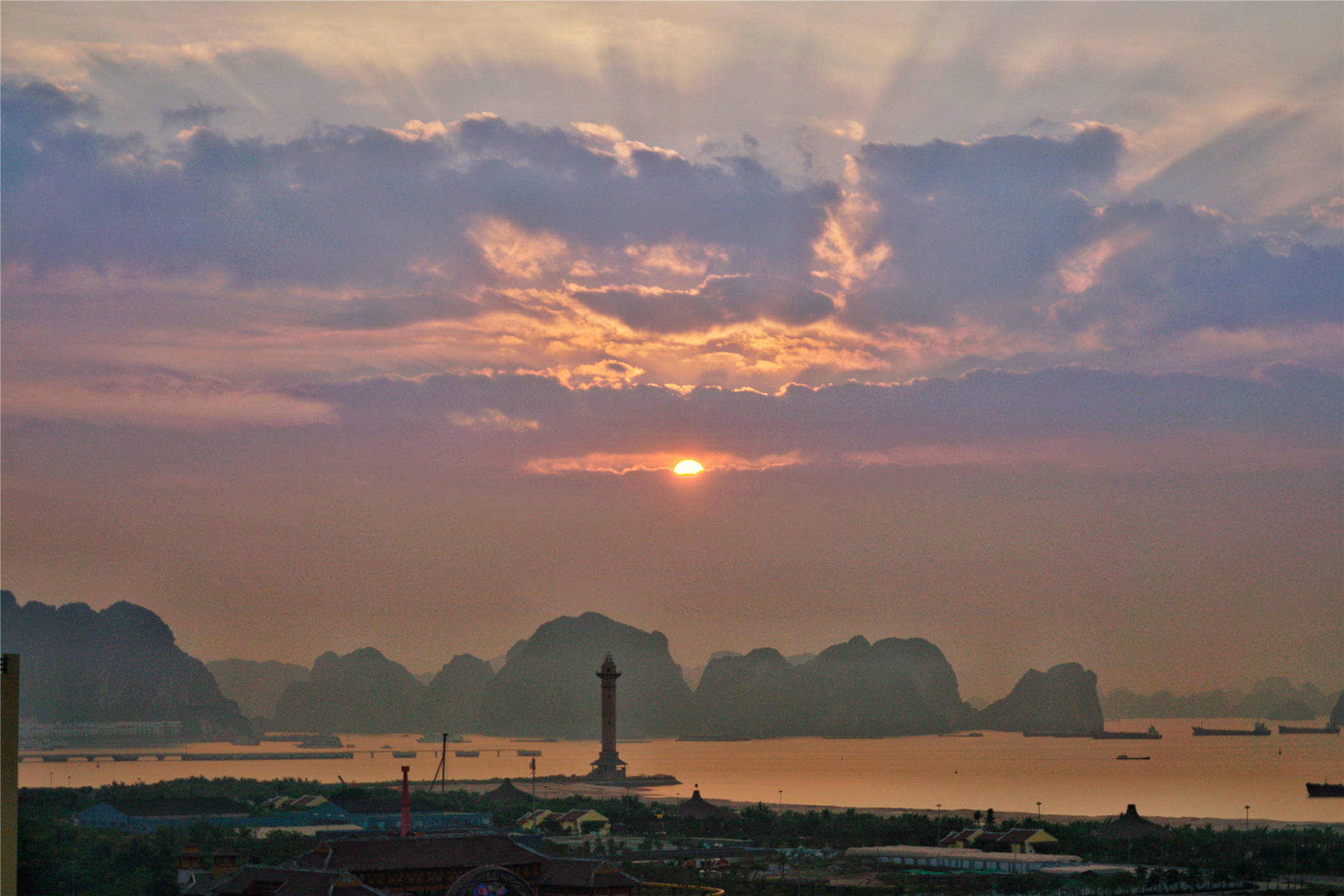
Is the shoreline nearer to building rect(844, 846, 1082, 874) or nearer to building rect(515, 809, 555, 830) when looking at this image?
building rect(844, 846, 1082, 874)

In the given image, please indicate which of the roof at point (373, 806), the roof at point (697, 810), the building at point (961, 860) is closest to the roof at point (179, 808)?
the roof at point (373, 806)

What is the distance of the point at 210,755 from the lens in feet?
545

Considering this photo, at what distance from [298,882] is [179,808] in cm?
3306

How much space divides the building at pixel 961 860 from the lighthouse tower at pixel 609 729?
58344 mm

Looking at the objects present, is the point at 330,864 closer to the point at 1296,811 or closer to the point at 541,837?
the point at 541,837

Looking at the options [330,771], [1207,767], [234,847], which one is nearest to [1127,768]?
[1207,767]

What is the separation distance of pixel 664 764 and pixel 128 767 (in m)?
55.6

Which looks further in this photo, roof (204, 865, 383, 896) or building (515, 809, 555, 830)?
building (515, 809, 555, 830)

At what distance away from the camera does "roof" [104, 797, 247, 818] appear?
56.6 metres

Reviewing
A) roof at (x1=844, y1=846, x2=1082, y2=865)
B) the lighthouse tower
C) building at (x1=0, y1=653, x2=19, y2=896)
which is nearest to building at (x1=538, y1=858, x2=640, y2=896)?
roof at (x1=844, y1=846, x2=1082, y2=865)

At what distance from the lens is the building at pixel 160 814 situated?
54125mm

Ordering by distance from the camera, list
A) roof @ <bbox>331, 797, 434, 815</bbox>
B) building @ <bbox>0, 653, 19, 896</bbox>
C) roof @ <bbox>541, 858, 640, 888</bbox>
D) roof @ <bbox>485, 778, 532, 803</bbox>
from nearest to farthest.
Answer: building @ <bbox>0, 653, 19, 896</bbox> < roof @ <bbox>541, 858, 640, 888</bbox> < roof @ <bbox>331, 797, 434, 815</bbox> < roof @ <bbox>485, 778, 532, 803</bbox>

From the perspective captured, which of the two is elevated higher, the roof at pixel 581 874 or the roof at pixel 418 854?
the roof at pixel 418 854

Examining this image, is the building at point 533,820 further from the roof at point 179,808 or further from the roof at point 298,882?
the roof at point 298,882
